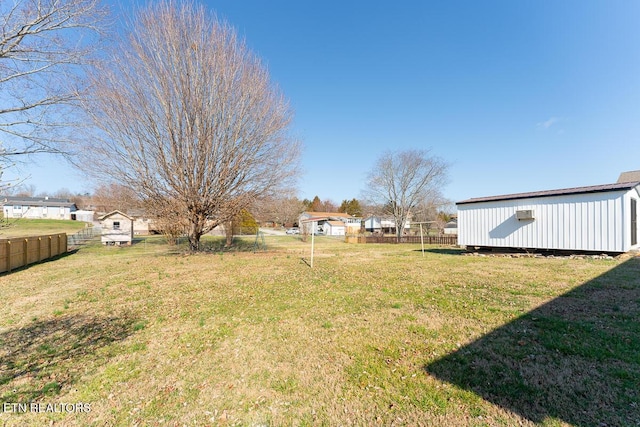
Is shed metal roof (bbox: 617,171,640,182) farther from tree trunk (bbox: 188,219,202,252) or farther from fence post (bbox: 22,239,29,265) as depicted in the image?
fence post (bbox: 22,239,29,265)

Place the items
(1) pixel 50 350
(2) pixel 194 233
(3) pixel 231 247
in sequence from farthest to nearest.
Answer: (3) pixel 231 247 → (2) pixel 194 233 → (1) pixel 50 350

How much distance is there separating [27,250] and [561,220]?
77.4ft

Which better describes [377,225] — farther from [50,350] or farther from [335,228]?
[50,350]

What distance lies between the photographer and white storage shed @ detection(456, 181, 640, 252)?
32.2 ft

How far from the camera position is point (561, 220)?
36.4 feet

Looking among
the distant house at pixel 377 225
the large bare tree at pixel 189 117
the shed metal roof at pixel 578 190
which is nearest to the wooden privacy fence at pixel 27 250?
the large bare tree at pixel 189 117

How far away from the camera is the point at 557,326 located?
161 inches

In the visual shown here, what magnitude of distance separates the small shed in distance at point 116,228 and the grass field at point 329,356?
61.8 feet

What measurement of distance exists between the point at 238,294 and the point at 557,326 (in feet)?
20.4

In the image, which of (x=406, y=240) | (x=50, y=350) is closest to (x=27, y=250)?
(x=50, y=350)

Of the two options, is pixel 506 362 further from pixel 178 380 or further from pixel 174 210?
pixel 174 210

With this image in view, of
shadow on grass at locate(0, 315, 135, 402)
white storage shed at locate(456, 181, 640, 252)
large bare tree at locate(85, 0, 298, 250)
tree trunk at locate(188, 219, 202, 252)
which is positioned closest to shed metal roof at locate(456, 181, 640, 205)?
white storage shed at locate(456, 181, 640, 252)

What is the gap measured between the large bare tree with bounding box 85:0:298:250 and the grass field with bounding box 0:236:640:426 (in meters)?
7.35

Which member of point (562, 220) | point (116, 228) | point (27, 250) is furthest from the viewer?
point (116, 228)
